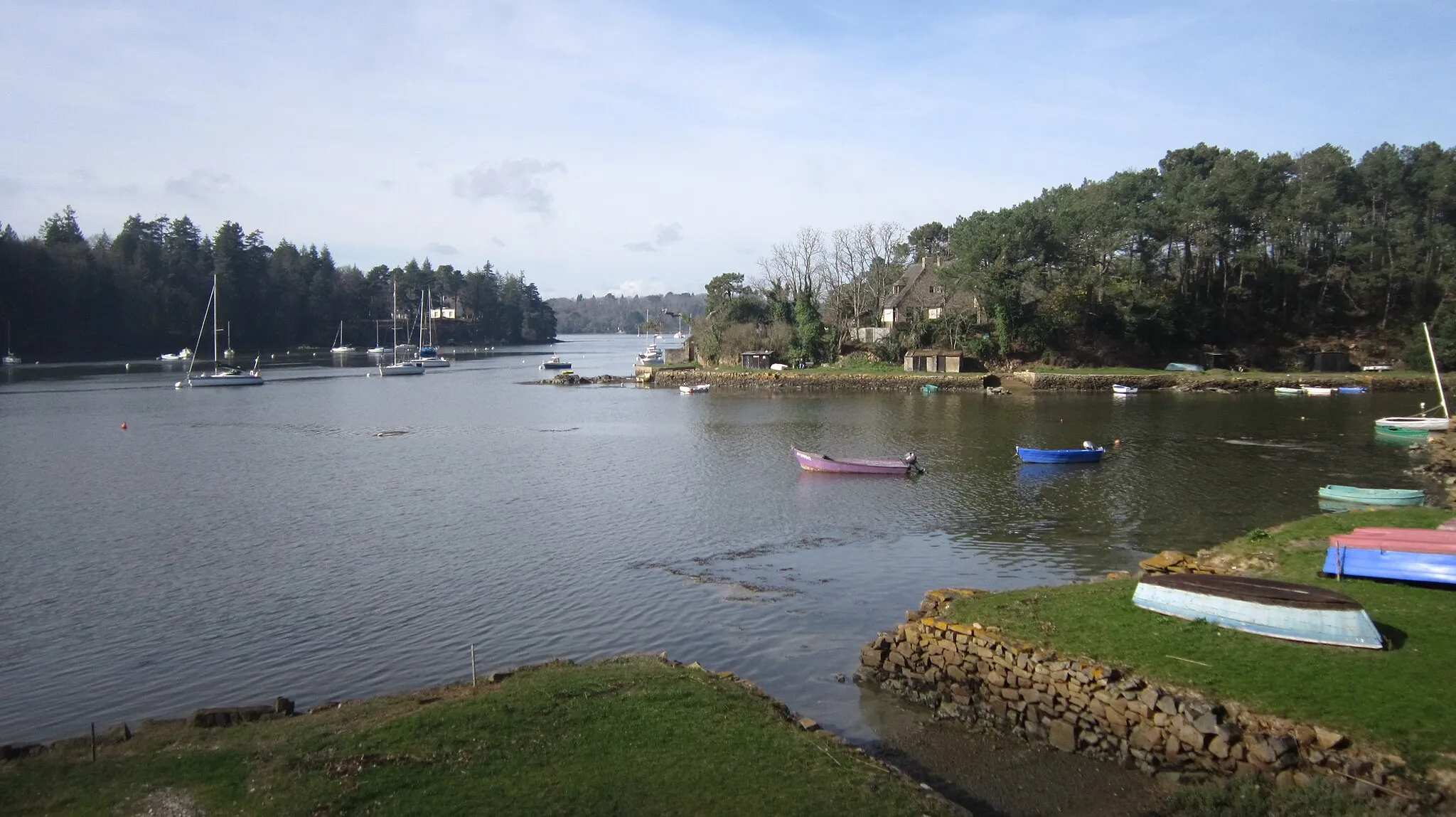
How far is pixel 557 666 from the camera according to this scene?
53.6 feet

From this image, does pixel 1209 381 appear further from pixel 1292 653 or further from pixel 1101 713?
pixel 1101 713

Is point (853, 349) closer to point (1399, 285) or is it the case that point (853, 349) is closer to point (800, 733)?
point (1399, 285)

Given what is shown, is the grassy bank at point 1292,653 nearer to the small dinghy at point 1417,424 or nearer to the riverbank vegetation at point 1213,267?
the small dinghy at point 1417,424

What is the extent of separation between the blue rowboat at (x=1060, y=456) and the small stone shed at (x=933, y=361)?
43.8 metres

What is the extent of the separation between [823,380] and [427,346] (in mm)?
98782

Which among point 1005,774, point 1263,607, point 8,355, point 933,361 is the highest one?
point 8,355

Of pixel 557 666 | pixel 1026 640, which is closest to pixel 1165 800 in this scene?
pixel 1026 640

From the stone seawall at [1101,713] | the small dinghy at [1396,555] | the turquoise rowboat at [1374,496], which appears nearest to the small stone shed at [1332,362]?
the turquoise rowboat at [1374,496]

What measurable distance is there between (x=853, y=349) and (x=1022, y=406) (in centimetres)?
2929

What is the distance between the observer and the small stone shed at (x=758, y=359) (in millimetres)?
94875

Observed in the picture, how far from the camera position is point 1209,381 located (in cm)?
7438

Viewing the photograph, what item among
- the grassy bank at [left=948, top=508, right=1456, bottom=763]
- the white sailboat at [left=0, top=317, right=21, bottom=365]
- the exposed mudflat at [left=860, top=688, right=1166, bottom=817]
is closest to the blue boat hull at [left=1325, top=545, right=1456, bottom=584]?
the grassy bank at [left=948, top=508, right=1456, bottom=763]

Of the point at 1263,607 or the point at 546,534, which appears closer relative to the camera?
the point at 1263,607

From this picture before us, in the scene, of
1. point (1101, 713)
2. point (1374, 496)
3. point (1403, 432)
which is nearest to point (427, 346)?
point (1403, 432)
